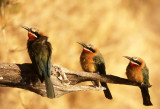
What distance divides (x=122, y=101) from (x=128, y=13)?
52.1 inches

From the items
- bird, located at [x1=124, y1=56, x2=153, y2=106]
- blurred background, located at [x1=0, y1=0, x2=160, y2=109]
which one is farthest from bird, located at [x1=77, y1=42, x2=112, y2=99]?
blurred background, located at [x1=0, y1=0, x2=160, y2=109]

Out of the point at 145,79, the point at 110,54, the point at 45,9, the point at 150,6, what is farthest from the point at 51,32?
the point at 145,79

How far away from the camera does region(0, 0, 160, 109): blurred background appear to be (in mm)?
5719

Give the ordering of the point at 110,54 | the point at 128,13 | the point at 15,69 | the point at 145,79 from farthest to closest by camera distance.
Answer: the point at 128,13, the point at 110,54, the point at 145,79, the point at 15,69

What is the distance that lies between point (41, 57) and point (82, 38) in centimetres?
294

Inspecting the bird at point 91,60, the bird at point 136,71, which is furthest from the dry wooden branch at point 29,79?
the bird at point 136,71

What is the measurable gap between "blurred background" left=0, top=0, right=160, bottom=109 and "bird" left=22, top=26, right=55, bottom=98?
2.23m

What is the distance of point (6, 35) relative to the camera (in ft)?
18.9

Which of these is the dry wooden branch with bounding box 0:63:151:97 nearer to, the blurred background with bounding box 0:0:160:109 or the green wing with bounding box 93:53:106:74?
the green wing with bounding box 93:53:106:74

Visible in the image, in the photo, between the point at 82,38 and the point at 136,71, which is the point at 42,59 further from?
the point at 82,38

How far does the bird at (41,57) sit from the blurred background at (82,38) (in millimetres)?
2235

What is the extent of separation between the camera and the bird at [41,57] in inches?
121

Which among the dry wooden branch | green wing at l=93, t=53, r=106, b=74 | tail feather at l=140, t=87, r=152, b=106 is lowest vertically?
tail feather at l=140, t=87, r=152, b=106

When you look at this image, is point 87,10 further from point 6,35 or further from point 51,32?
point 6,35
